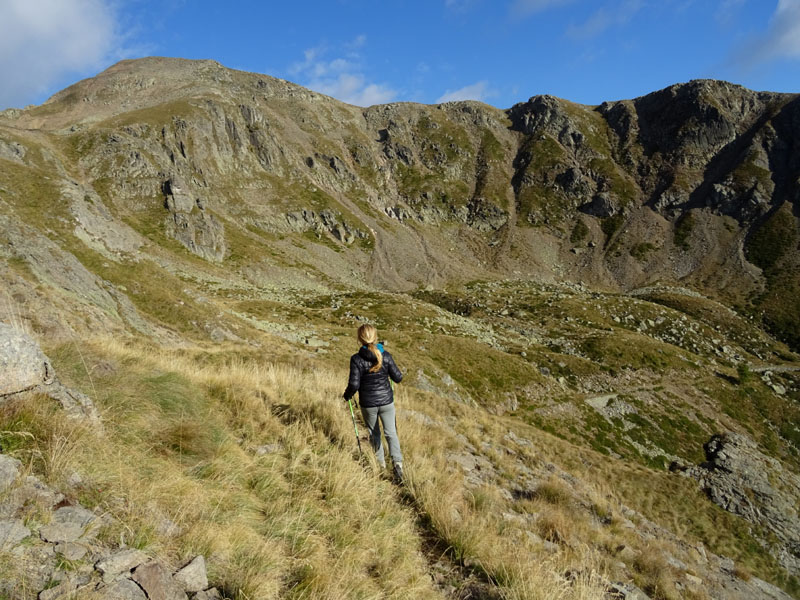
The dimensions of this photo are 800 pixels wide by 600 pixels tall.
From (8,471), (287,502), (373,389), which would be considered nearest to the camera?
(8,471)

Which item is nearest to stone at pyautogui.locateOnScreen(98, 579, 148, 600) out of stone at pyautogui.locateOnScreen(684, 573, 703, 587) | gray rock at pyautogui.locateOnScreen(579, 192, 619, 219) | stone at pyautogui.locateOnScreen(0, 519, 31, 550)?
stone at pyautogui.locateOnScreen(0, 519, 31, 550)

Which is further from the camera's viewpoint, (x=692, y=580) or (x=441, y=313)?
(x=441, y=313)

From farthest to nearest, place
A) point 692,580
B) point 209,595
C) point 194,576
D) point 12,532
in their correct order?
point 692,580, point 194,576, point 209,595, point 12,532

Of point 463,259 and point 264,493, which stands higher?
point 463,259

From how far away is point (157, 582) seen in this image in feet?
11.0

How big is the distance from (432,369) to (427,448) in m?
26.9

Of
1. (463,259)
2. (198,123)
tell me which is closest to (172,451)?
(463,259)

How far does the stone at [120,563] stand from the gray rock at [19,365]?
127 inches

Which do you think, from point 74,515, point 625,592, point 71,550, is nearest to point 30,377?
point 74,515

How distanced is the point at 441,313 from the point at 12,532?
6069 centimetres

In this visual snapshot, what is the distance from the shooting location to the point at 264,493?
18.7 ft

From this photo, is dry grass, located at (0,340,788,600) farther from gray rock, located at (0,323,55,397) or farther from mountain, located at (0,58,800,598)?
gray rock, located at (0,323,55,397)

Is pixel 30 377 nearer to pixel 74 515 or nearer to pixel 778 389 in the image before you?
pixel 74 515

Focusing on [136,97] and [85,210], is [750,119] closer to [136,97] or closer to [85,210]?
[85,210]
